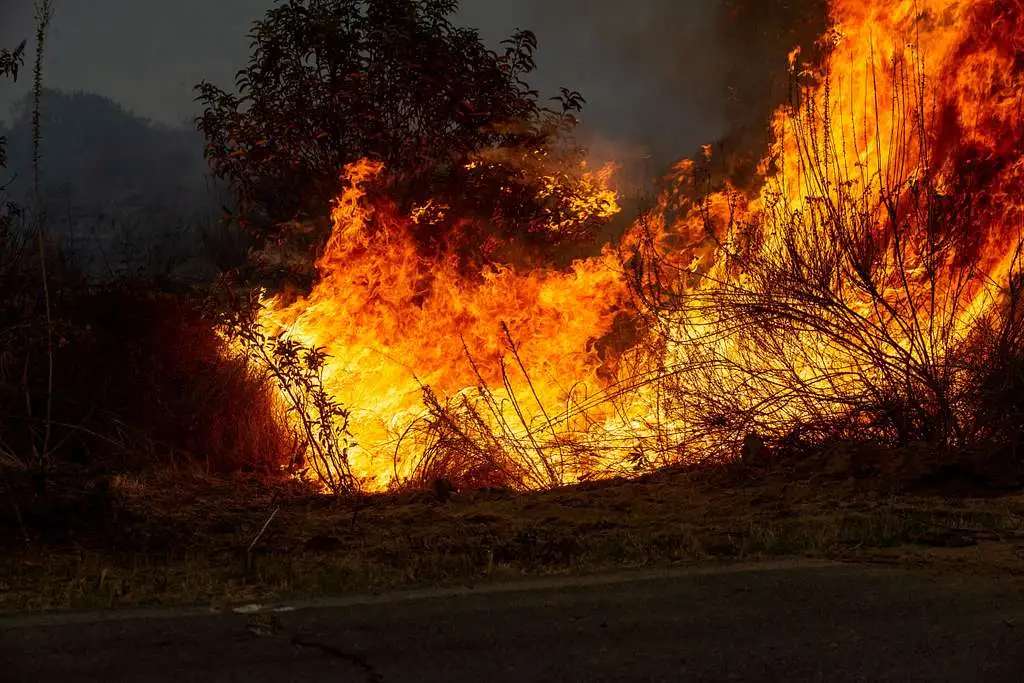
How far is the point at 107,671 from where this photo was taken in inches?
122

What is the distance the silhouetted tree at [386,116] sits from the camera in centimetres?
1173

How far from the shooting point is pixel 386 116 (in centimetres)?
1196

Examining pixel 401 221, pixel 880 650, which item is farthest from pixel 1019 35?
pixel 880 650

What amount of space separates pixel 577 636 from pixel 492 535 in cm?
219

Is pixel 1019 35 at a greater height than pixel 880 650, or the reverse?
pixel 1019 35

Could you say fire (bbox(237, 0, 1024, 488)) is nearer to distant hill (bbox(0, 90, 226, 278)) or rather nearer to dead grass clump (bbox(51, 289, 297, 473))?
dead grass clump (bbox(51, 289, 297, 473))

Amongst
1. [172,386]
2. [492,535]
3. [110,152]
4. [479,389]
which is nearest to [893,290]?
[479,389]

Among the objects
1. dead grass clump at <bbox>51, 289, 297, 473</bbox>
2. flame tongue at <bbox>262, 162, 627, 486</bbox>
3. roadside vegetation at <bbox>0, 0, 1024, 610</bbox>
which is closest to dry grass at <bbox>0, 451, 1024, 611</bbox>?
roadside vegetation at <bbox>0, 0, 1024, 610</bbox>

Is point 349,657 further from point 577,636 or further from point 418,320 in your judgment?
point 418,320

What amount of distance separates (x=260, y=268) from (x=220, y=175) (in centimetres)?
118

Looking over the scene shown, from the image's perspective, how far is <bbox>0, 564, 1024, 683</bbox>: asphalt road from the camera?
3074 mm

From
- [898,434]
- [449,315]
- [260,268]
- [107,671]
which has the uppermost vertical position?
[260,268]

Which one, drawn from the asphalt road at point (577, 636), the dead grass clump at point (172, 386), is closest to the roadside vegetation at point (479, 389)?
the dead grass clump at point (172, 386)

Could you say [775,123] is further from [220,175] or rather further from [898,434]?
[220,175]
